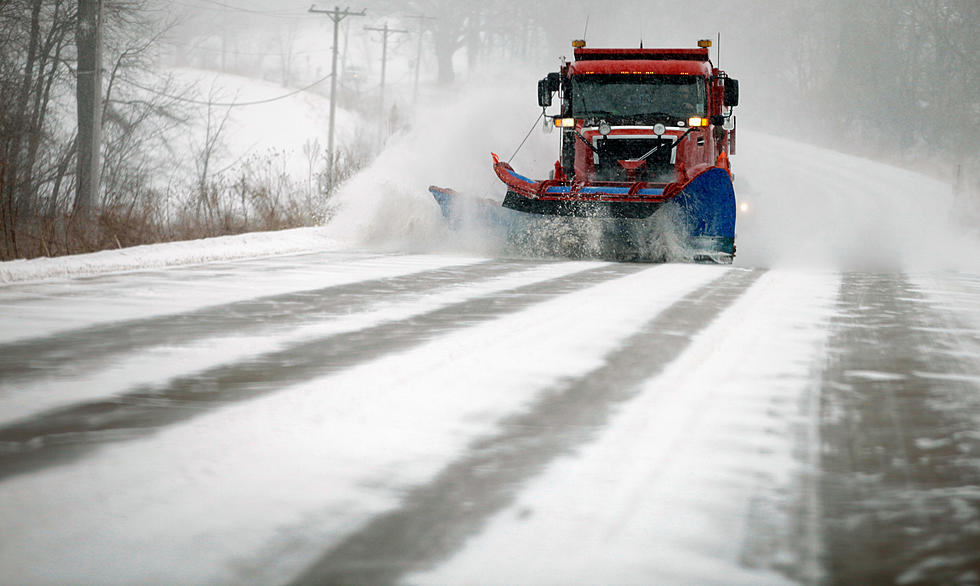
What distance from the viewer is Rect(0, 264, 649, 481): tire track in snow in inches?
122

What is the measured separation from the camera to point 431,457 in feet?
10.1

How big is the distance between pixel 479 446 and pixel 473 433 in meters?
0.16

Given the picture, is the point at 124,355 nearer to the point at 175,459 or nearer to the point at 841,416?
the point at 175,459

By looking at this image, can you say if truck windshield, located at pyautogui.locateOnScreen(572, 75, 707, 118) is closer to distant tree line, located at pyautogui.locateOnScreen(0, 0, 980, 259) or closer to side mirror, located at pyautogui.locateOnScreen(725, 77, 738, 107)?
side mirror, located at pyautogui.locateOnScreen(725, 77, 738, 107)

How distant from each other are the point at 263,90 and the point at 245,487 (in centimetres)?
6434

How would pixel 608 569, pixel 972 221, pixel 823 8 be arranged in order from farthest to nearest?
pixel 823 8, pixel 972 221, pixel 608 569

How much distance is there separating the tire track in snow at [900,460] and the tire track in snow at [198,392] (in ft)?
6.78

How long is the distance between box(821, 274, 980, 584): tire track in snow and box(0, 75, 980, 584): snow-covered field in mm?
14

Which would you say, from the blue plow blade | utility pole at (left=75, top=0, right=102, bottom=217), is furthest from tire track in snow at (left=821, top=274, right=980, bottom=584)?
utility pole at (left=75, top=0, right=102, bottom=217)

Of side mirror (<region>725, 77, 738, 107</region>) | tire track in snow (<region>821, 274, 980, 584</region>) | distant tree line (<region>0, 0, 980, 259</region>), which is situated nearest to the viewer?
tire track in snow (<region>821, 274, 980, 584</region>)

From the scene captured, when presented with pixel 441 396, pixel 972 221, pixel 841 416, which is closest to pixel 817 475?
pixel 841 416

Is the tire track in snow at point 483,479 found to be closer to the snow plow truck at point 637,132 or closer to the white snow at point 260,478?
the white snow at point 260,478

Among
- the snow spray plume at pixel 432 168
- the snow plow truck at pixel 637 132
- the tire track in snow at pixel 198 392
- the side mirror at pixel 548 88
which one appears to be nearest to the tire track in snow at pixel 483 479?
the tire track in snow at pixel 198 392

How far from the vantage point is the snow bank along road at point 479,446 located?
2.29 m
